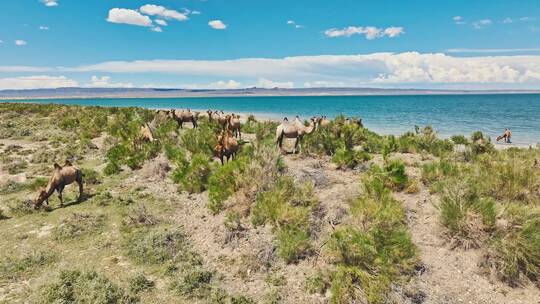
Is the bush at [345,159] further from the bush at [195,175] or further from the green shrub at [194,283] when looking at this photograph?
the green shrub at [194,283]

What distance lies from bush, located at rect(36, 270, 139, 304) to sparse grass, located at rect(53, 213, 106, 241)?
232cm

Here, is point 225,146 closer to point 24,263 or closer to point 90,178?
point 90,178

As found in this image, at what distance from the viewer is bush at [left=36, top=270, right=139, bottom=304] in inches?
228

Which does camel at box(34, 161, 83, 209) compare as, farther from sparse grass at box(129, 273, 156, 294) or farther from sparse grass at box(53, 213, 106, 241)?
sparse grass at box(129, 273, 156, 294)

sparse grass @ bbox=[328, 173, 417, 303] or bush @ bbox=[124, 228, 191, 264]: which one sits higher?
sparse grass @ bbox=[328, 173, 417, 303]

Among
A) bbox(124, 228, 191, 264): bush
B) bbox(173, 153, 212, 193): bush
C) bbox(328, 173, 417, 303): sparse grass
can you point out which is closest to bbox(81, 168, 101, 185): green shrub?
bbox(173, 153, 212, 193): bush

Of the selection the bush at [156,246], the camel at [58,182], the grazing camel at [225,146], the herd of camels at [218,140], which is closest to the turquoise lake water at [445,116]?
the herd of camels at [218,140]

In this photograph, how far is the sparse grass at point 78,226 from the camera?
8422mm

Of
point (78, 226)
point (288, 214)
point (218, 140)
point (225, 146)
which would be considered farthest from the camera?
point (218, 140)

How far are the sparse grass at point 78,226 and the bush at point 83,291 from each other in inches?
91.3

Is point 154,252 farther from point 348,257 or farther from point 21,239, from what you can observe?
point 348,257

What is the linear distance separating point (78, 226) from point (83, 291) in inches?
130

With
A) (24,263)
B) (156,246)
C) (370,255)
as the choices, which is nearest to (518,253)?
(370,255)

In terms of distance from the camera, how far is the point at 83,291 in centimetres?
599
